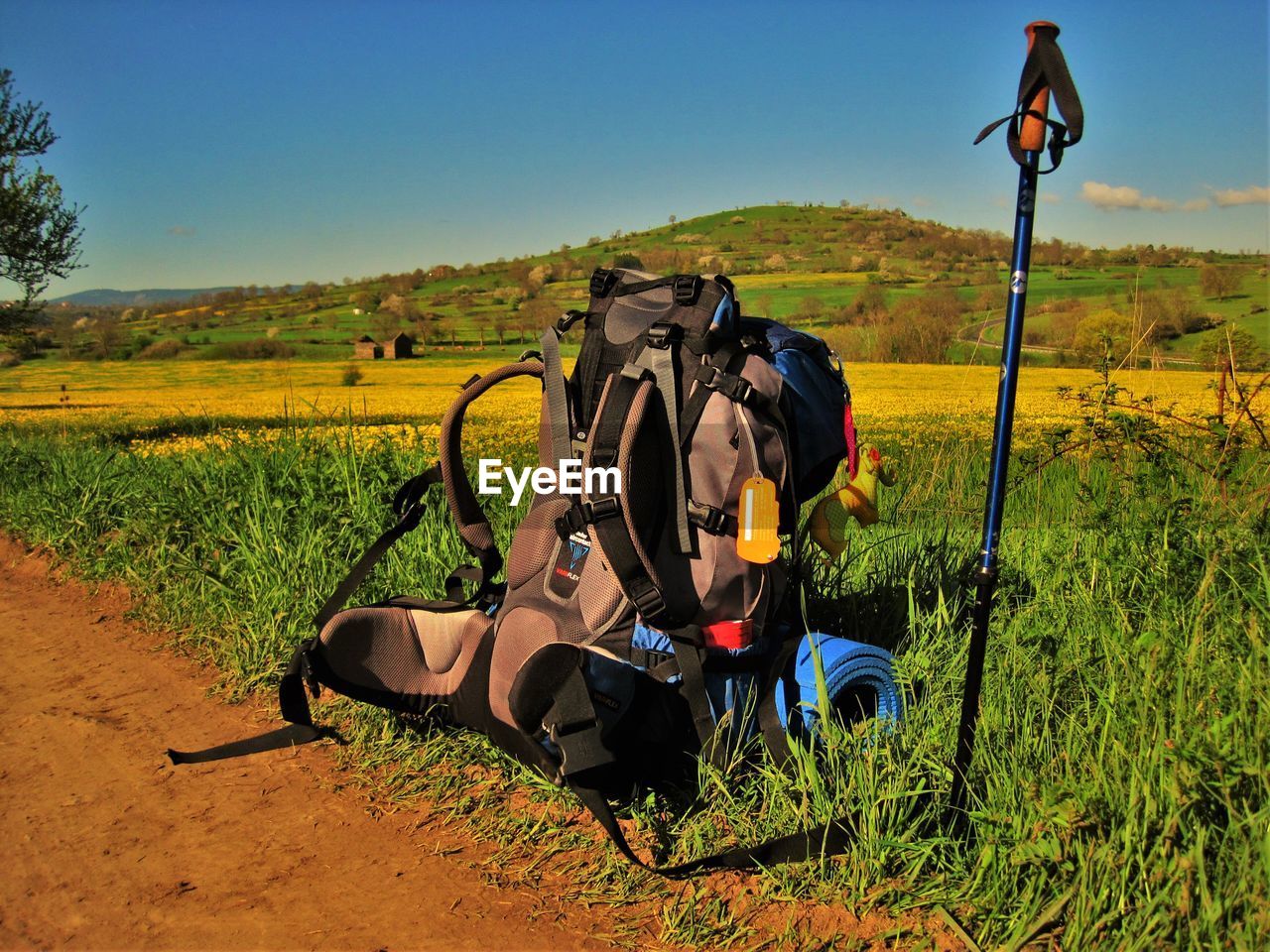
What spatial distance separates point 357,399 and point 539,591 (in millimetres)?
9048

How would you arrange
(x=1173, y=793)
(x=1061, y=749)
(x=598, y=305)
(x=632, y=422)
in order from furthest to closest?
(x=598, y=305)
(x=632, y=422)
(x=1061, y=749)
(x=1173, y=793)

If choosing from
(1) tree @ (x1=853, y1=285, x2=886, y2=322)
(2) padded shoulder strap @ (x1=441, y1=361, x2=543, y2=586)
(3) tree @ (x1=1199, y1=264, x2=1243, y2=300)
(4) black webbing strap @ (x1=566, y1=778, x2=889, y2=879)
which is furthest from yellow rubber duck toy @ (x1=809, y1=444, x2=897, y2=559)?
(1) tree @ (x1=853, y1=285, x2=886, y2=322)

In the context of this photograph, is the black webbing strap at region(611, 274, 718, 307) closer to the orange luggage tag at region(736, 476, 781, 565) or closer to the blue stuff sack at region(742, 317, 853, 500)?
the blue stuff sack at region(742, 317, 853, 500)

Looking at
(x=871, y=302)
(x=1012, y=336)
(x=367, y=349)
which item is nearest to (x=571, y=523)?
(x=1012, y=336)

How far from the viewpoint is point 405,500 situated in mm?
3482

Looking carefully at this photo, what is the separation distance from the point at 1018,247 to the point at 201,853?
2.74m

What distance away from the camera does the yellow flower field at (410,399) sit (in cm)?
672

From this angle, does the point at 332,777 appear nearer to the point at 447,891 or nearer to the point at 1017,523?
the point at 447,891

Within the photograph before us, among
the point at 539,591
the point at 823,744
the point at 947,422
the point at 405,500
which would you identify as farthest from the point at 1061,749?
the point at 947,422

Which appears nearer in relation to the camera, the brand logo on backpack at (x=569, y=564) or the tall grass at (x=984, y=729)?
the tall grass at (x=984, y=729)

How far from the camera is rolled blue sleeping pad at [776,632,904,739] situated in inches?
107

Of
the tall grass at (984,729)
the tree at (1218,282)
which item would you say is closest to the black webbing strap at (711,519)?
the tall grass at (984,729)

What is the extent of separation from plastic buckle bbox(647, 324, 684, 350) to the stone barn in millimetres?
16999

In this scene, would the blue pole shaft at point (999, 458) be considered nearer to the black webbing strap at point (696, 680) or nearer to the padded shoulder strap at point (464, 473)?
the black webbing strap at point (696, 680)
